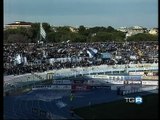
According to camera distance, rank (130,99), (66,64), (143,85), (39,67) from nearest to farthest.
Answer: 1. (130,99)
2. (143,85)
3. (39,67)
4. (66,64)

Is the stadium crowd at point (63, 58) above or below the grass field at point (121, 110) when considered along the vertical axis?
above

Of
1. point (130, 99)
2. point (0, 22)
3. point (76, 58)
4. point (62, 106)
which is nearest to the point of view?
point (0, 22)

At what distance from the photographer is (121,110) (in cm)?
2900

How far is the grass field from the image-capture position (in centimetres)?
2587

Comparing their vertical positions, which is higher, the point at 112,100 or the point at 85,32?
the point at 85,32

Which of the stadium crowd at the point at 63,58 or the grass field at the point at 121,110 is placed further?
the stadium crowd at the point at 63,58

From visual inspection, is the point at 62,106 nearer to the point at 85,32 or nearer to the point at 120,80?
the point at 120,80

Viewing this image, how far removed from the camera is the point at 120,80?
154 ft

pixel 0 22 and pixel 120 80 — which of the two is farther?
pixel 120 80

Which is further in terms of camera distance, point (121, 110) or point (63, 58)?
point (63, 58)

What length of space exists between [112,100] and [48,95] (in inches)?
227

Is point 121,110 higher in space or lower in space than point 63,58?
lower

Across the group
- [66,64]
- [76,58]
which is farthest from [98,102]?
[76,58]

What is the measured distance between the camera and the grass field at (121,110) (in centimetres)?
2587
